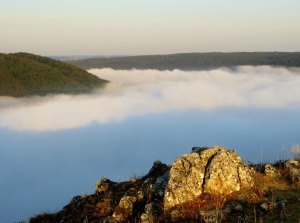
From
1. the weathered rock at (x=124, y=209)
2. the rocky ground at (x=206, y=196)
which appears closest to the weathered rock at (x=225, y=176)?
the rocky ground at (x=206, y=196)

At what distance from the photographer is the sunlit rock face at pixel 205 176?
1911cm

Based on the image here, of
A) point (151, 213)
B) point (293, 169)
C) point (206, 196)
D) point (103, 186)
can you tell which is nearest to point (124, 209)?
point (151, 213)

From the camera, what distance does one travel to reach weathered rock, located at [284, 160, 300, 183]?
2087 centimetres

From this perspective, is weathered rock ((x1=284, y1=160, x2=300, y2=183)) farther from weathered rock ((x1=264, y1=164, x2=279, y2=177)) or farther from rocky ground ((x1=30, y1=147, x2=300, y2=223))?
weathered rock ((x1=264, y1=164, x2=279, y2=177))

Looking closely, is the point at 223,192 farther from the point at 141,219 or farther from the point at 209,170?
the point at 141,219

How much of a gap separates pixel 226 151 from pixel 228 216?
12.2 ft

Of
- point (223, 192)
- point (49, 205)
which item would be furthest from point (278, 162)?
point (49, 205)

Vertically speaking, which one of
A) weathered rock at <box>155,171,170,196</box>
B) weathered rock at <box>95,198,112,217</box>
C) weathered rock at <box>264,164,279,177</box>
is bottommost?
weathered rock at <box>95,198,112,217</box>

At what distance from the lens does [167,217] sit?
60.1 ft

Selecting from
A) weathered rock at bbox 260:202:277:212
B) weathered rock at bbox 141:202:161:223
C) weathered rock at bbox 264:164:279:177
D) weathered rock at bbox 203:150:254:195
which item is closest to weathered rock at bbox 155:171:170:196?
weathered rock at bbox 141:202:161:223

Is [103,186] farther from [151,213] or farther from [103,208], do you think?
[151,213]

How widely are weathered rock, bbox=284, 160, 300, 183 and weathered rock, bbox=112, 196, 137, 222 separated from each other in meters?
7.07

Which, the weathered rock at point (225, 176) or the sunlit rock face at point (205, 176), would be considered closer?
the sunlit rock face at point (205, 176)

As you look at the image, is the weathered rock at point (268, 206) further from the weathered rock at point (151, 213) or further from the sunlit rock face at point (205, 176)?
the weathered rock at point (151, 213)
